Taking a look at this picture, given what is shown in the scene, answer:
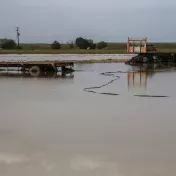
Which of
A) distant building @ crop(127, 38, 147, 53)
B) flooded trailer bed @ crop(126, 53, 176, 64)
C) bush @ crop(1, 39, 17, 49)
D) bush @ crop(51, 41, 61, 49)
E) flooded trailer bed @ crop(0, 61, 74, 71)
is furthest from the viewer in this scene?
bush @ crop(51, 41, 61, 49)

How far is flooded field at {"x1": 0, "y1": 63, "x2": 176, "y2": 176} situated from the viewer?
667 centimetres

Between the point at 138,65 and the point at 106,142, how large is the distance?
24577mm

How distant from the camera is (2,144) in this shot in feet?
26.2

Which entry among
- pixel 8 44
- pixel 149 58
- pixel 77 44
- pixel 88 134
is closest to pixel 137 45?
pixel 149 58

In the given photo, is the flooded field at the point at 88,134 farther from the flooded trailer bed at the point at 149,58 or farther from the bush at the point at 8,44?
the bush at the point at 8,44

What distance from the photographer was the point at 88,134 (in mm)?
8734

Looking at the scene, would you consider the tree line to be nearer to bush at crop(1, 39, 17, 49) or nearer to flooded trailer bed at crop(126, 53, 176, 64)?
bush at crop(1, 39, 17, 49)

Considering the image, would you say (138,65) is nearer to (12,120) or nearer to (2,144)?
(12,120)

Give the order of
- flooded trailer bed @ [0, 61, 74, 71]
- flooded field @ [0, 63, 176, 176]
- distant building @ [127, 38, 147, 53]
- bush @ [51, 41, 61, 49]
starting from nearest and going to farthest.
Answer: flooded field @ [0, 63, 176, 176] → flooded trailer bed @ [0, 61, 74, 71] → distant building @ [127, 38, 147, 53] → bush @ [51, 41, 61, 49]

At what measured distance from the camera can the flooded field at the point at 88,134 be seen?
6672 mm

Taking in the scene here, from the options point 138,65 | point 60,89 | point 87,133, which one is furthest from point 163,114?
point 138,65

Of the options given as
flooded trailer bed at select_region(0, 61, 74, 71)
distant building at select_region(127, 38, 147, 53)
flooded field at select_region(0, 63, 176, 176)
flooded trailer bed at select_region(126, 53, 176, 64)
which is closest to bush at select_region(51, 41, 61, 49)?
distant building at select_region(127, 38, 147, 53)

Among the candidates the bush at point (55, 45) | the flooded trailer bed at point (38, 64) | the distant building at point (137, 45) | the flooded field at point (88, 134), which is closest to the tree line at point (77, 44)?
the bush at point (55, 45)

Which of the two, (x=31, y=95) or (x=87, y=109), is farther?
(x=31, y=95)
